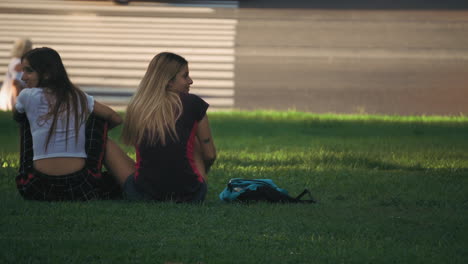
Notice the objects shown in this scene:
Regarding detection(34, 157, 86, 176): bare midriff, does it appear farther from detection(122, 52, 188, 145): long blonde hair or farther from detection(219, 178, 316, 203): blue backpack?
detection(219, 178, 316, 203): blue backpack

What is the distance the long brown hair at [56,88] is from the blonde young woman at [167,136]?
0.29 metres

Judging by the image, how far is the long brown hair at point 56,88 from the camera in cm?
478

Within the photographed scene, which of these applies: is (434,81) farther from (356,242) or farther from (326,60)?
(356,242)

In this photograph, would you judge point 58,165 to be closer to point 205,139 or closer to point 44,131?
point 44,131

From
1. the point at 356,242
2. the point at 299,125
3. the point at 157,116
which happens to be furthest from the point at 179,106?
the point at 299,125

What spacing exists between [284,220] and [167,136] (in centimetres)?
90

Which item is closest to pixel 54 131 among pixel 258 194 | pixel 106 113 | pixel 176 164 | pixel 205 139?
pixel 106 113

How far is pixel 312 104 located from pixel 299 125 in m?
5.17

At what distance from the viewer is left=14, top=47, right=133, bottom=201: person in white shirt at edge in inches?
188

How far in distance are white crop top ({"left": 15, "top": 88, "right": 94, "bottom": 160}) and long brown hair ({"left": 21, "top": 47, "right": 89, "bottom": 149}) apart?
3 cm

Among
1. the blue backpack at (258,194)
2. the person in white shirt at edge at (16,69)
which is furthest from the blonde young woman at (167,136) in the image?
the person in white shirt at edge at (16,69)

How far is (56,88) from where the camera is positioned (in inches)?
190

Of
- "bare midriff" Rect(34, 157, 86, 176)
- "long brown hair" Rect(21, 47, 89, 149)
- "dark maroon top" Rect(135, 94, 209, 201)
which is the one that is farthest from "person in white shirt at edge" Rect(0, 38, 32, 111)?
"dark maroon top" Rect(135, 94, 209, 201)

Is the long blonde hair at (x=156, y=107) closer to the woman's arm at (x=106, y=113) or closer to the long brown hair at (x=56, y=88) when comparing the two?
the woman's arm at (x=106, y=113)
